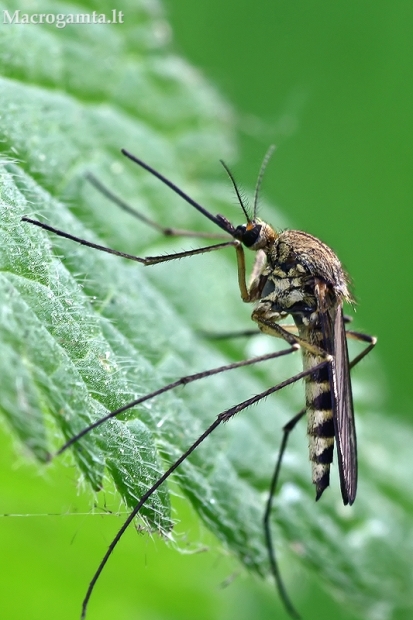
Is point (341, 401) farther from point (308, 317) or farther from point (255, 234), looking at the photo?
point (255, 234)

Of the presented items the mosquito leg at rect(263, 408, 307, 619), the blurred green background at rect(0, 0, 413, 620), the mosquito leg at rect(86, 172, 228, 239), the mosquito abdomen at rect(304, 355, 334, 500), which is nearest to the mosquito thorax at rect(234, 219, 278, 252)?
the mosquito leg at rect(86, 172, 228, 239)

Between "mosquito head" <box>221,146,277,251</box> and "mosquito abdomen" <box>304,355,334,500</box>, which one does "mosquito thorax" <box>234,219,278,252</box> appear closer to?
"mosquito head" <box>221,146,277,251</box>

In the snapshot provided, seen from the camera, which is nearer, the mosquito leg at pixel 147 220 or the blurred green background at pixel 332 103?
the mosquito leg at pixel 147 220

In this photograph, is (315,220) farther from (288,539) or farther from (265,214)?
(288,539)

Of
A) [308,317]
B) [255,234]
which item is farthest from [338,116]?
[308,317]

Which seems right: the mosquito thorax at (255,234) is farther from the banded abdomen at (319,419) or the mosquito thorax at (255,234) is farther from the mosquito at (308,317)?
the banded abdomen at (319,419)

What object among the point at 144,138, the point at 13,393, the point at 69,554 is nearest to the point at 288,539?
the point at 69,554

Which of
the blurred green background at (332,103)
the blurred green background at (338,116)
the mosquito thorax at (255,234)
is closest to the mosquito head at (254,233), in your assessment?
the mosquito thorax at (255,234)

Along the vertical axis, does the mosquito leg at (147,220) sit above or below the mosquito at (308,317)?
above
